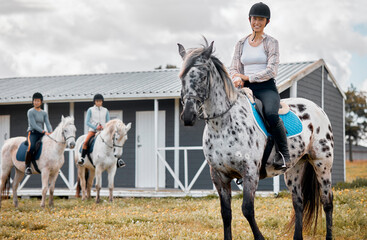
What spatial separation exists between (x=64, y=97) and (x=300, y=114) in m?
10.8

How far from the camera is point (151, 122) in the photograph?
52.7 ft

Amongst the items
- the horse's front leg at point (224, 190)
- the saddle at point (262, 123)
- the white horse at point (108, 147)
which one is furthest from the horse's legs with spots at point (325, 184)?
the white horse at point (108, 147)

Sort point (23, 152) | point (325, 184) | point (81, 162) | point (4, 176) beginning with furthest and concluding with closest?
point (81, 162)
point (4, 176)
point (23, 152)
point (325, 184)

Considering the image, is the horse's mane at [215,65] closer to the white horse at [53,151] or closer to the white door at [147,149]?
the white horse at [53,151]

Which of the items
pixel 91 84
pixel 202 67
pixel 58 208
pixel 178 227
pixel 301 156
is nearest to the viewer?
pixel 202 67

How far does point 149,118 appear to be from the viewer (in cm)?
1612

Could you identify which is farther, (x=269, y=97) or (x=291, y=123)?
(x=291, y=123)

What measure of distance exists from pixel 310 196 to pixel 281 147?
133cm

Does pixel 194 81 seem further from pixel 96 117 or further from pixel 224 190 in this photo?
pixel 96 117

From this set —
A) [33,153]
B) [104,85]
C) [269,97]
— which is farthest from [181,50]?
[104,85]

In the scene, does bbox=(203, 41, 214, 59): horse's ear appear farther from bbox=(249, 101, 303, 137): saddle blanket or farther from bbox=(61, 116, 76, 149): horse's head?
bbox=(61, 116, 76, 149): horse's head

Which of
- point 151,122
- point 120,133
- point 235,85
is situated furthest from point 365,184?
point 235,85

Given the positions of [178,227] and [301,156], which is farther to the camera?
[178,227]

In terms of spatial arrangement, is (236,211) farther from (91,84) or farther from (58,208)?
(91,84)
